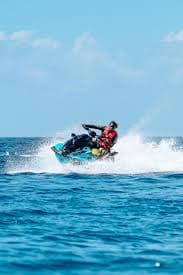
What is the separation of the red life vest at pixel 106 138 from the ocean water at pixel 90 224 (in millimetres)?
2489

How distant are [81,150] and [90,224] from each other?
49.3 ft

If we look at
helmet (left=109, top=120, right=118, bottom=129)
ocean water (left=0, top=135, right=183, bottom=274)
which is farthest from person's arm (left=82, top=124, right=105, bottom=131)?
ocean water (left=0, top=135, right=183, bottom=274)

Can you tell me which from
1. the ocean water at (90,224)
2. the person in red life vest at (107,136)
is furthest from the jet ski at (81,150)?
the ocean water at (90,224)

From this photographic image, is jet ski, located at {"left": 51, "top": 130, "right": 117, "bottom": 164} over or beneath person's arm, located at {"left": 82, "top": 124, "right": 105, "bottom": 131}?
beneath

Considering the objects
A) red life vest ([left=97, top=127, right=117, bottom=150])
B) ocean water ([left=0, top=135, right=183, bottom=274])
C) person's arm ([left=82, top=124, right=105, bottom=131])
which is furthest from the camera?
red life vest ([left=97, top=127, right=117, bottom=150])

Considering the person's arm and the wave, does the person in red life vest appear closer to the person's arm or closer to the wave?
the person's arm

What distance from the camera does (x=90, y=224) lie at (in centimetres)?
1403

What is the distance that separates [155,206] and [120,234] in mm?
4347

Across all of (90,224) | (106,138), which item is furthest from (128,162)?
(90,224)

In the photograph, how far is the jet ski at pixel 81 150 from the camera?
2900 cm

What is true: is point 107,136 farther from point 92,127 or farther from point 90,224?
point 90,224

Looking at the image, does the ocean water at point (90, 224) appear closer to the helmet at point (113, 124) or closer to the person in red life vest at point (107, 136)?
the person in red life vest at point (107, 136)

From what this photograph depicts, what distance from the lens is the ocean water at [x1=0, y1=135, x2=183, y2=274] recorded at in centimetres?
1063

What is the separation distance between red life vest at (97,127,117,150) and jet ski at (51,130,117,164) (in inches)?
11.5
